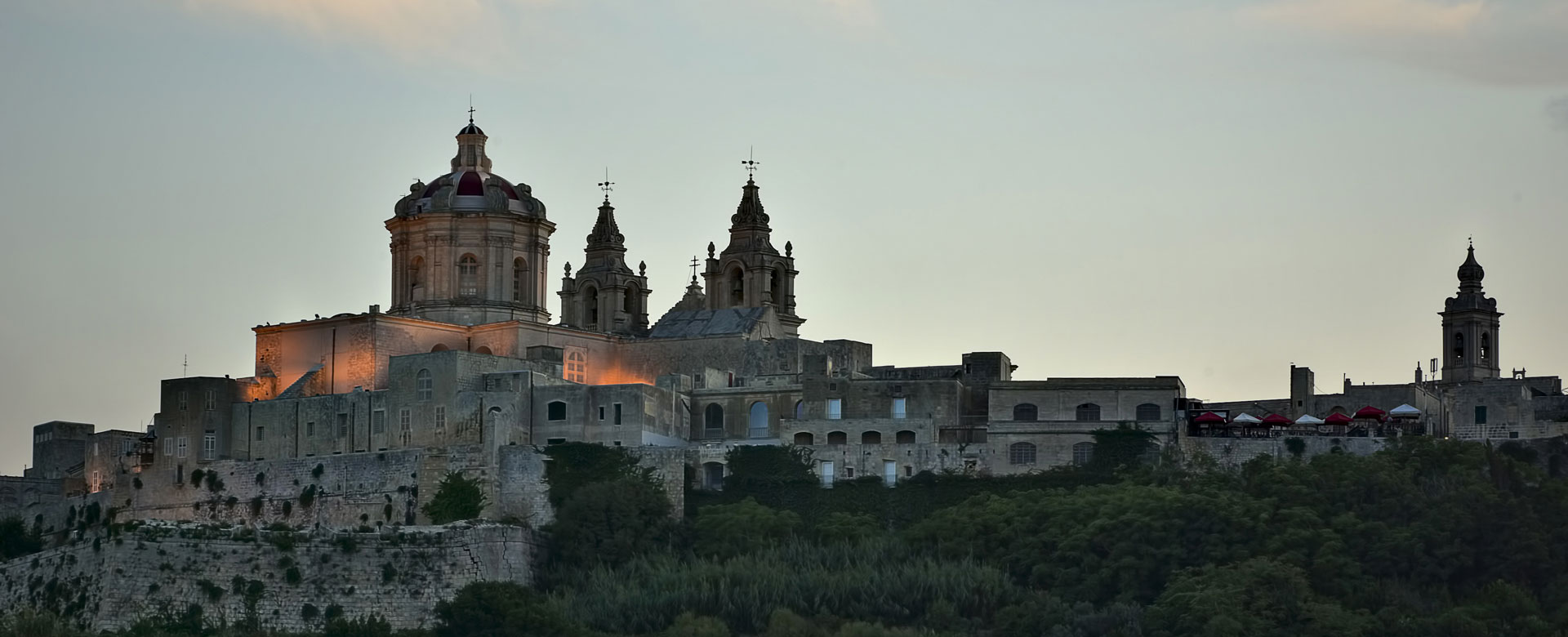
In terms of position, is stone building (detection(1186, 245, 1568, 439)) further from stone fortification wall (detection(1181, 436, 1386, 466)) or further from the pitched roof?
the pitched roof

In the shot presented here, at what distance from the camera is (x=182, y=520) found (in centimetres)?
9175

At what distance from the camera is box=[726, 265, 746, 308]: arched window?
104750 millimetres

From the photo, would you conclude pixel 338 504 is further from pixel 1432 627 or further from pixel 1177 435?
pixel 1432 627

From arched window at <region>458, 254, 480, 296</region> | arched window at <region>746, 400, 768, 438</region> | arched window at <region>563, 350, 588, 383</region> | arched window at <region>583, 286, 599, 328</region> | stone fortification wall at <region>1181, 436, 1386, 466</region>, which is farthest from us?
arched window at <region>583, 286, 599, 328</region>

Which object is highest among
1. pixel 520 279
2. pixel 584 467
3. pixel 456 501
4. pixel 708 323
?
pixel 520 279

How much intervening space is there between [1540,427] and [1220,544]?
12.1 m

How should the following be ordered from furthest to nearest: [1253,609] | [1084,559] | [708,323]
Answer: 1. [708,323]
2. [1084,559]
3. [1253,609]

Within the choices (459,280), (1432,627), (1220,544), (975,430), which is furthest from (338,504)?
(1432,627)

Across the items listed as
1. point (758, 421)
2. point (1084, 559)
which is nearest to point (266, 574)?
point (758, 421)

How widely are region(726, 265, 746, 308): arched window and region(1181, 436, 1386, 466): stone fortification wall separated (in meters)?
19.8

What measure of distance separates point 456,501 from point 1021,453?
15607 millimetres

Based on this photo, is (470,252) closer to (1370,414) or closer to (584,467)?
(584,467)

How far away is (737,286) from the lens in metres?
105

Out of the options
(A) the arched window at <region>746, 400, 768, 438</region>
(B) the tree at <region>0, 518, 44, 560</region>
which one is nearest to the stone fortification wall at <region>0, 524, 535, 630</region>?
(B) the tree at <region>0, 518, 44, 560</region>
